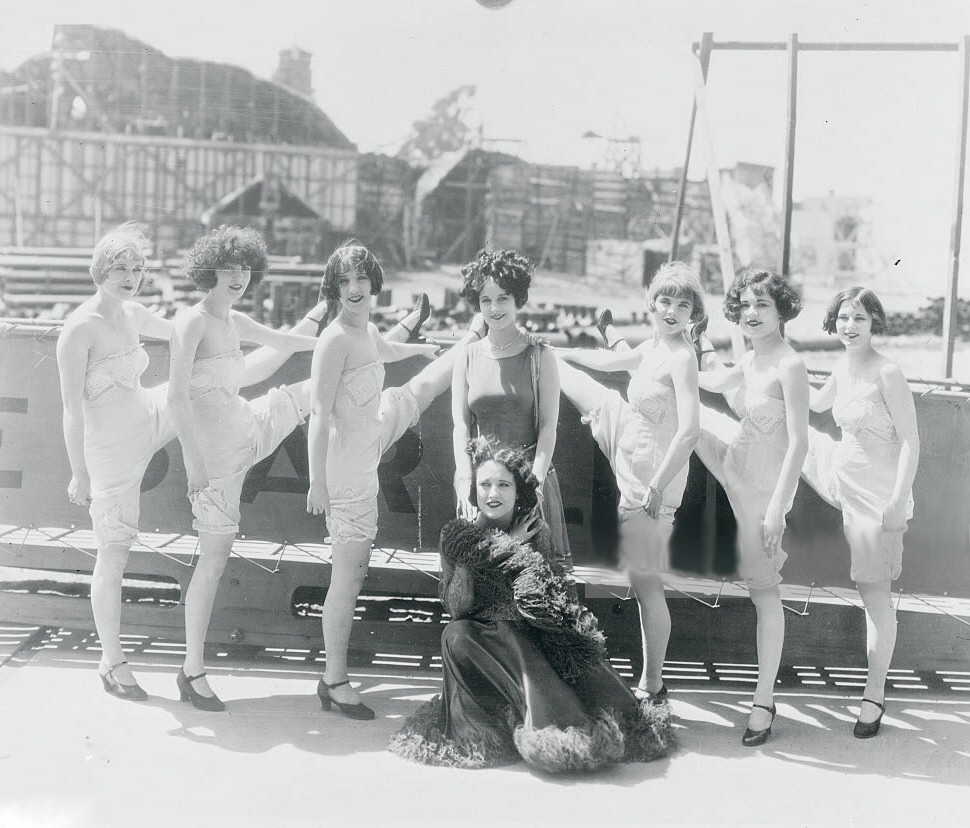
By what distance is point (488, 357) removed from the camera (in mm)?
3889

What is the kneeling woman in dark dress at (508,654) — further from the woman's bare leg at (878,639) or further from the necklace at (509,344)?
the woman's bare leg at (878,639)

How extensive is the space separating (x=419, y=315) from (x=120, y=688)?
198cm

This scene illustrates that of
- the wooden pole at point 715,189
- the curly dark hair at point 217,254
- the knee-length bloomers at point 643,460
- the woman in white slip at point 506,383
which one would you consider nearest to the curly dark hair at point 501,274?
the woman in white slip at point 506,383

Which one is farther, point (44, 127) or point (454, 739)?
point (44, 127)

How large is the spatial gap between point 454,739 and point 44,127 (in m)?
3.04

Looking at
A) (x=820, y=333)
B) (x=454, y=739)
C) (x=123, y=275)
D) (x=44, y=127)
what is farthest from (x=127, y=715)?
(x=820, y=333)

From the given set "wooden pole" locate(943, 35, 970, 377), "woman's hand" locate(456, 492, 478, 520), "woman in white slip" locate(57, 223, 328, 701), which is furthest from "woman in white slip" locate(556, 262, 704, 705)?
"woman in white slip" locate(57, 223, 328, 701)

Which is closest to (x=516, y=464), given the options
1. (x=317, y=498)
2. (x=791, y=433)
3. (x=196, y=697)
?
(x=317, y=498)

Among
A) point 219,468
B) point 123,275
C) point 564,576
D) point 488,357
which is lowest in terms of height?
point 564,576

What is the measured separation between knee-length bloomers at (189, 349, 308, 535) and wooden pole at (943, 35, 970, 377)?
9.95 ft

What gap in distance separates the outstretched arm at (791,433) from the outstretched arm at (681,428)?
34 cm

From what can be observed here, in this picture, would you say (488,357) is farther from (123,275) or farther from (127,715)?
(127,715)

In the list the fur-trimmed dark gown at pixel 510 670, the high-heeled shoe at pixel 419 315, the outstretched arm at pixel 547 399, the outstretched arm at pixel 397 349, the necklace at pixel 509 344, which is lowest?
the fur-trimmed dark gown at pixel 510 670

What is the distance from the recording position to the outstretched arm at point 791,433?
12.5 feet
